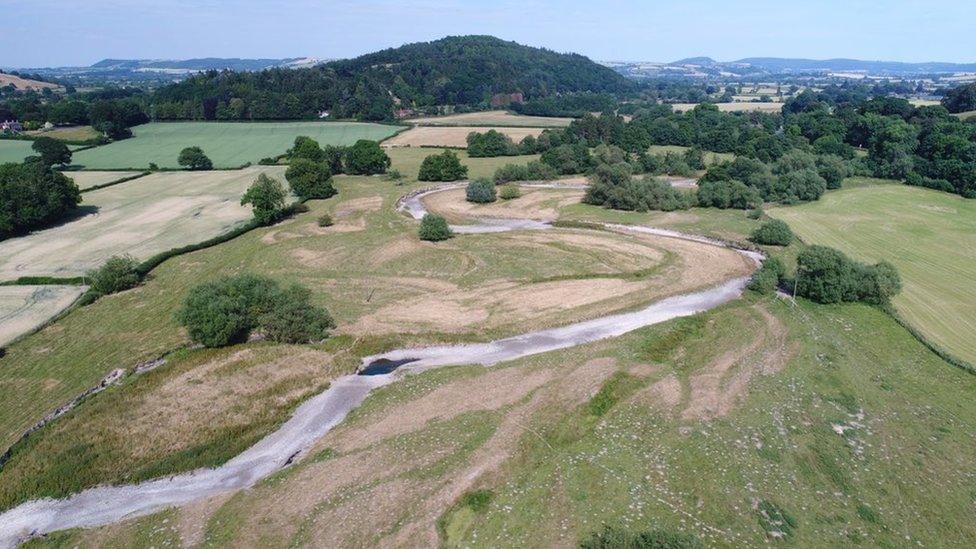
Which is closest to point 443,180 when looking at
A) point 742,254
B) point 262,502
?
point 742,254

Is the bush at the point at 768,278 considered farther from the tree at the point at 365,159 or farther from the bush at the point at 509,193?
the tree at the point at 365,159

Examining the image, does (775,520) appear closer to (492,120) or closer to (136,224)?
(136,224)

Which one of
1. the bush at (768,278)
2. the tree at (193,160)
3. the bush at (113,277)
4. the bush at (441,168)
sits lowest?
the bush at (768,278)

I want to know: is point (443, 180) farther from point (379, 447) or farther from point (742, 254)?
point (379, 447)

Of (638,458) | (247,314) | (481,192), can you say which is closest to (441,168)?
(481,192)

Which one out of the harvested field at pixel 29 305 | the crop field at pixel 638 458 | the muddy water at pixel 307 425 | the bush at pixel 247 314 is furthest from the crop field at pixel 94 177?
the crop field at pixel 638 458

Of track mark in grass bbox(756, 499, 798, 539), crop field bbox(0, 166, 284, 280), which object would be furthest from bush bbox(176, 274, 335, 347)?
track mark in grass bbox(756, 499, 798, 539)
